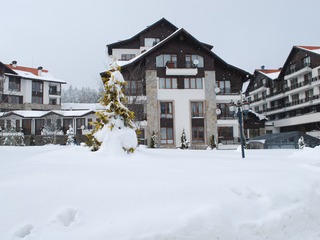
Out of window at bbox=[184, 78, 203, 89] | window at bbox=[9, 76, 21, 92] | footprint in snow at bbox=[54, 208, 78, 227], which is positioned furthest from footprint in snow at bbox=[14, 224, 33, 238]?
window at bbox=[9, 76, 21, 92]

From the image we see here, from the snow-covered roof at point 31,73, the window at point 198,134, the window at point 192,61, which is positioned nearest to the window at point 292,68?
the window at point 192,61

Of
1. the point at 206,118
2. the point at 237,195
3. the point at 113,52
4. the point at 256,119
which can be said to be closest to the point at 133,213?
the point at 237,195

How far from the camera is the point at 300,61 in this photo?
4222cm

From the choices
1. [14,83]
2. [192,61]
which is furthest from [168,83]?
[14,83]

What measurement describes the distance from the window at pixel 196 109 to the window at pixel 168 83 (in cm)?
299

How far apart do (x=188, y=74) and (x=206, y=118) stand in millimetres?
5370

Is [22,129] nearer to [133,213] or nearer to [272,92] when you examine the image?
[133,213]

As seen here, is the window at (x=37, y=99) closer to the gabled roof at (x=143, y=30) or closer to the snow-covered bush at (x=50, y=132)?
the snow-covered bush at (x=50, y=132)

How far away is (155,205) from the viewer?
4.75m

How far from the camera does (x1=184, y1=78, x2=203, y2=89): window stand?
3027 centimetres

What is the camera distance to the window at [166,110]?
29594mm

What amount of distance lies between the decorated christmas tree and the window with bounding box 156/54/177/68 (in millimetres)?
19851

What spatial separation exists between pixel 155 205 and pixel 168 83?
25.8 metres

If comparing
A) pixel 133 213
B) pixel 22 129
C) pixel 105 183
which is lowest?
pixel 133 213
